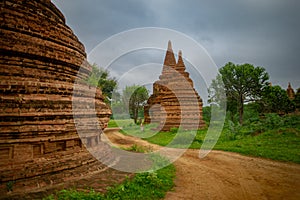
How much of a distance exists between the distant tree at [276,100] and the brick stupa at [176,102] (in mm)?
12972

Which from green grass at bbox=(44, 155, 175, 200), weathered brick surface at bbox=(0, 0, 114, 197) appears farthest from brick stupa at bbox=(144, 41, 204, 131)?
weathered brick surface at bbox=(0, 0, 114, 197)

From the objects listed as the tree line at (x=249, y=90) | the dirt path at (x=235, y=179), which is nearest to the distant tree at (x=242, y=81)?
the tree line at (x=249, y=90)

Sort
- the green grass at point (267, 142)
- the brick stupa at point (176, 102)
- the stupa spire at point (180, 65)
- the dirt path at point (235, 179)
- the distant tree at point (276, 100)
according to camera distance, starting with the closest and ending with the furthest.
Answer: the dirt path at point (235, 179) < the green grass at point (267, 142) < the brick stupa at point (176, 102) < the stupa spire at point (180, 65) < the distant tree at point (276, 100)

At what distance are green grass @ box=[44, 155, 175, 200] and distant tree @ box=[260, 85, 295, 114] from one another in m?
27.7

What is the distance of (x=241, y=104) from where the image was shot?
29.1m

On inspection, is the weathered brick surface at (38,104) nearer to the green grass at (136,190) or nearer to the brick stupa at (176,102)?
the green grass at (136,190)

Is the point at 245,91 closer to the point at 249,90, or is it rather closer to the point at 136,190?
the point at 249,90

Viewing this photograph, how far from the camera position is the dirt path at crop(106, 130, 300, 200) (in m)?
5.76

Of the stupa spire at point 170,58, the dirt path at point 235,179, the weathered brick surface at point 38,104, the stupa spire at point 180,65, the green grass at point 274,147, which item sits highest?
the stupa spire at point 170,58

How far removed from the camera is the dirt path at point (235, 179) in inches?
227

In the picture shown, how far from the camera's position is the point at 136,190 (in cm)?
572

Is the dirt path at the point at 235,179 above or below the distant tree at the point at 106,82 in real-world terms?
below

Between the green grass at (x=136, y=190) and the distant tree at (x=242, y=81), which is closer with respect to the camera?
the green grass at (x=136, y=190)

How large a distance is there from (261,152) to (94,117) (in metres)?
8.74
